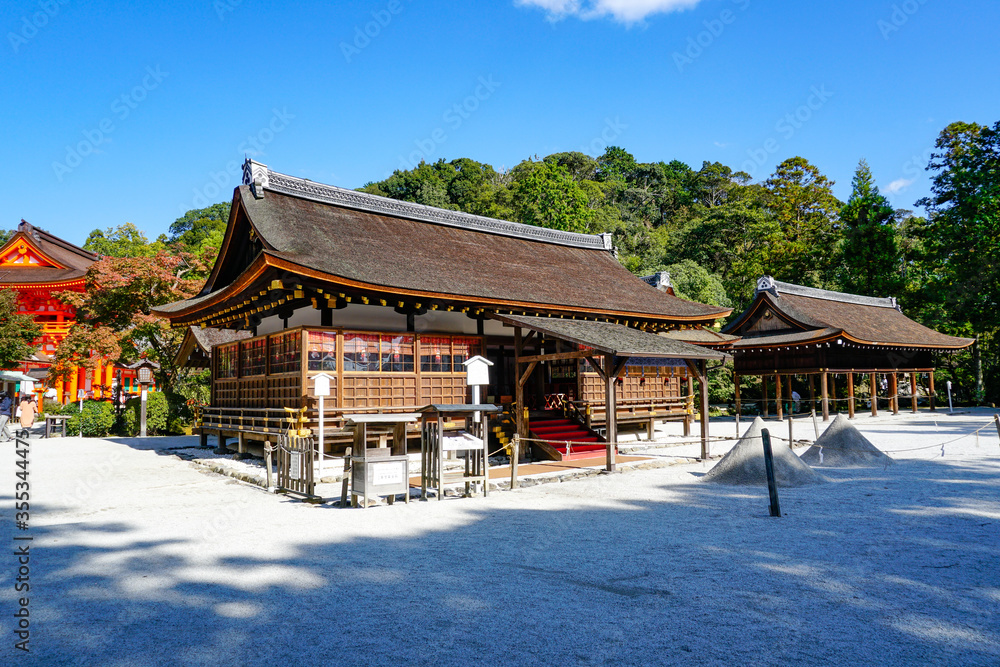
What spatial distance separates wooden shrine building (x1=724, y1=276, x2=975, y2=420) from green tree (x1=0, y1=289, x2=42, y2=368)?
3170cm

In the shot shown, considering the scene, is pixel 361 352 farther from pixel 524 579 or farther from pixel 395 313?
pixel 524 579

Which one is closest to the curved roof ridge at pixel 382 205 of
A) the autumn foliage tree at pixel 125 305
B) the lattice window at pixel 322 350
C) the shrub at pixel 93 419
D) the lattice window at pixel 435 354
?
the lattice window at pixel 435 354

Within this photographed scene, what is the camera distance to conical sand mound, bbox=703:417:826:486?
10617 millimetres

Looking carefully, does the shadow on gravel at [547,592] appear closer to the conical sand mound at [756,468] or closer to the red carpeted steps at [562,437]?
the conical sand mound at [756,468]

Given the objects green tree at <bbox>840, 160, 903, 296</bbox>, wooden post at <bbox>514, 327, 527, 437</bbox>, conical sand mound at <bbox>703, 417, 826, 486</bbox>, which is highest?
green tree at <bbox>840, 160, 903, 296</bbox>

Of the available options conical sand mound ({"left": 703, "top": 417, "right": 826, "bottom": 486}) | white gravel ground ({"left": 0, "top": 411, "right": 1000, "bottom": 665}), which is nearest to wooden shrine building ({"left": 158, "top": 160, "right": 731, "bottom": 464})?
conical sand mound ({"left": 703, "top": 417, "right": 826, "bottom": 486})

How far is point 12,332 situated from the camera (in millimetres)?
27750

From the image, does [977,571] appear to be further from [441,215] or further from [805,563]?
[441,215]

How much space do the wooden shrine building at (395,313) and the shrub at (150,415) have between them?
7.01m

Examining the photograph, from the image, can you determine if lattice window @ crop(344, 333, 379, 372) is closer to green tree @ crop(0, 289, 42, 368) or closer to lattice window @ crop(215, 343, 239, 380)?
lattice window @ crop(215, 343, 239, 380)

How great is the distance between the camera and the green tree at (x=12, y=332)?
1082 inches

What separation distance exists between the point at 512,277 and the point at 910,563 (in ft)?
40.5

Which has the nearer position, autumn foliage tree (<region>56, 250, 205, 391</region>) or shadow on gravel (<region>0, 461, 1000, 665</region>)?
shadow on gravel (<region>0, 461, 1000, 665</region>)

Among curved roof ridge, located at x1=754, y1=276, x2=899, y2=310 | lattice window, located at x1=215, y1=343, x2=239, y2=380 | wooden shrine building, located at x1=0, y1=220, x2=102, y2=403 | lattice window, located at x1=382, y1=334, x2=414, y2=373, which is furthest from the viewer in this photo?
wooden shrine building, located at x1=0, y1=220, x2=102, y2=403
